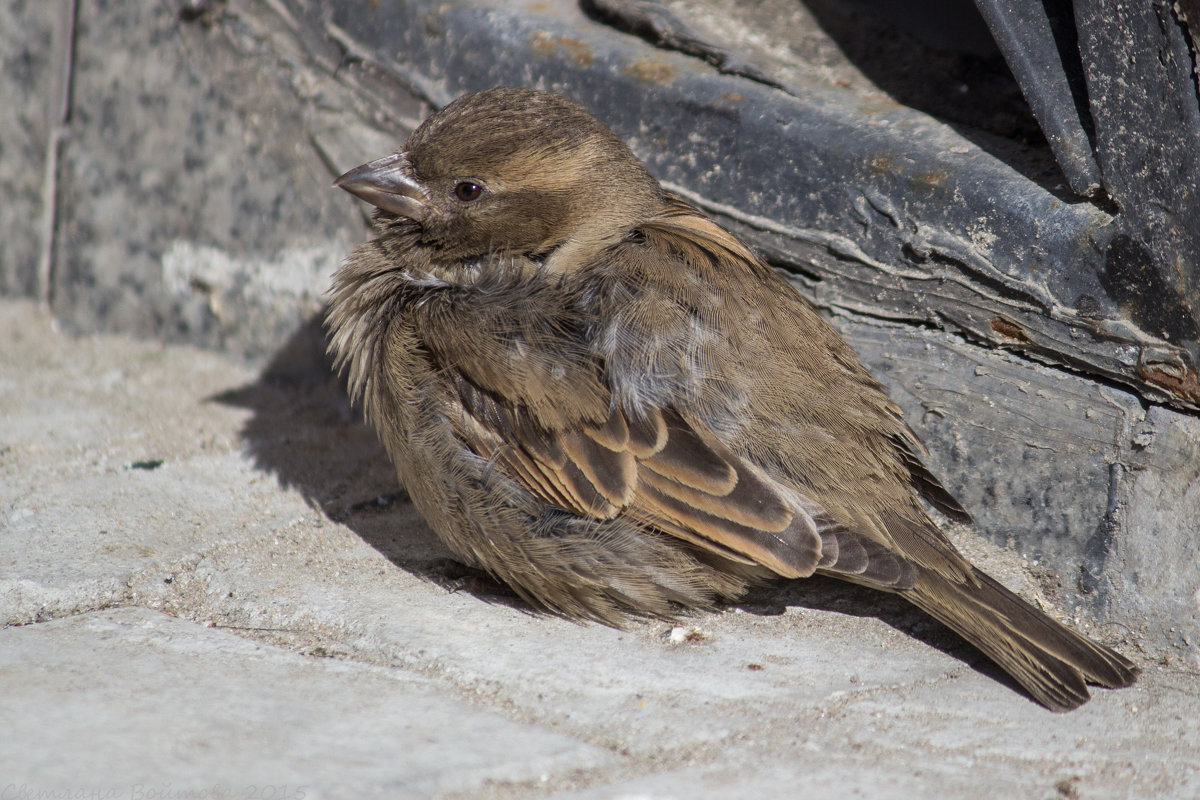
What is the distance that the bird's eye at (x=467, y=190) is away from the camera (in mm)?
3074

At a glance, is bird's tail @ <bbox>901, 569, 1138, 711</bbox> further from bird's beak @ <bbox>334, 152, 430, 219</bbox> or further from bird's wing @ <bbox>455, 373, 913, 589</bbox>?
bird's beak @ <bbox>334, 152, 430, 219</bbox>

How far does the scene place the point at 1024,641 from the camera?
8.13 ft

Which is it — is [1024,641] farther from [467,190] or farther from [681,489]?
[467,190]

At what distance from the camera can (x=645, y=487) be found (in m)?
2.63

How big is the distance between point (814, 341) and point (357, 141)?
186cm

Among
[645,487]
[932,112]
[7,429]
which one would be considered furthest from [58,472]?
[932,112]

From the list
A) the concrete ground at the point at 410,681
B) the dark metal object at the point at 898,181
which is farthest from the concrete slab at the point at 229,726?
the dark metal object at the point at 898,181

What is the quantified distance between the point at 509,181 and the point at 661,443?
881 mm

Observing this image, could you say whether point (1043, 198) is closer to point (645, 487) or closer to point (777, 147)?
point (777, 147)

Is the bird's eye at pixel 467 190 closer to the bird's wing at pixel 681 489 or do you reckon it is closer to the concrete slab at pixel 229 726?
the bird's wing at pixel 681 489

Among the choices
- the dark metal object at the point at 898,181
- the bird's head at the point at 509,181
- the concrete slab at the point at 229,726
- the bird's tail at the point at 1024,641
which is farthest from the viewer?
the bird's head at the point at 509,181

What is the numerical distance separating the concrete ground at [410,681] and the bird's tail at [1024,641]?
0.04 meters

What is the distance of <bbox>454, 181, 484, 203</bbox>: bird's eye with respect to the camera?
307 cm

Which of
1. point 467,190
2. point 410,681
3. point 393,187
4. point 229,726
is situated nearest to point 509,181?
point 467,190
